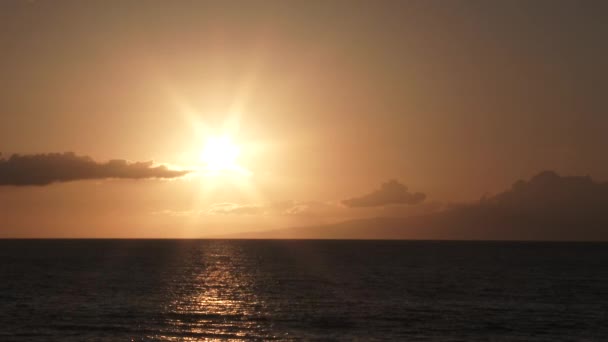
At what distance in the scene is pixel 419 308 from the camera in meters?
72.4

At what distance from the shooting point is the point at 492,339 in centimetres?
5459

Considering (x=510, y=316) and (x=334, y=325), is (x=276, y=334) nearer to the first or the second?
(x=334, y=325)

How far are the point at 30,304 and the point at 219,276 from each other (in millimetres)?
52040

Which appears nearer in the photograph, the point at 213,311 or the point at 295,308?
the point at 213,311

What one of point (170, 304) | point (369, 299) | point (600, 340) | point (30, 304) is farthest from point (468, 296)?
point (30, 304)

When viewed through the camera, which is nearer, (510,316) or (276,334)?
(276,334)

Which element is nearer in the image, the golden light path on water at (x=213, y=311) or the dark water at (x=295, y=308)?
the golden light path on water at (x=213, y=311)

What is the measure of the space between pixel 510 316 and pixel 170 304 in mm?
38507

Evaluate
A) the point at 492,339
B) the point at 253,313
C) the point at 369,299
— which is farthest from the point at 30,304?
the point at 492,339

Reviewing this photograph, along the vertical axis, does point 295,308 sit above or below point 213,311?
below

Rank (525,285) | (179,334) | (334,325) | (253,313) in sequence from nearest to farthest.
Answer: (179,334), (334,325), (253,313), (525,285)

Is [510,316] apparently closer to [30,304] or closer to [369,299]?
[369,299]

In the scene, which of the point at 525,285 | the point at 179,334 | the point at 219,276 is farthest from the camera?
the point at 219,276

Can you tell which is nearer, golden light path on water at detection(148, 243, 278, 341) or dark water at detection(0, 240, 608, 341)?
golden light path on water at detection(148, 243, 278, 341)
